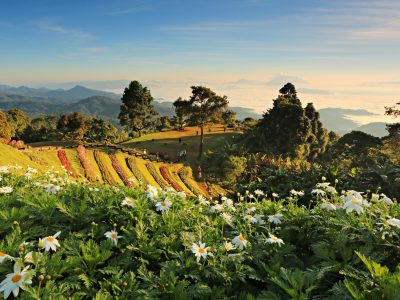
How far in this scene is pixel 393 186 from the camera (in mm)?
10078

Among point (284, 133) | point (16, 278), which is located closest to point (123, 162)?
point (284, 133)

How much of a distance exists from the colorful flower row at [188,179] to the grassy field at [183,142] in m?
4.32

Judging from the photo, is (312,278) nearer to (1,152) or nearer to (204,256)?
(204,256)

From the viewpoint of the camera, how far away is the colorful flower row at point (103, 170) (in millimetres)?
28972

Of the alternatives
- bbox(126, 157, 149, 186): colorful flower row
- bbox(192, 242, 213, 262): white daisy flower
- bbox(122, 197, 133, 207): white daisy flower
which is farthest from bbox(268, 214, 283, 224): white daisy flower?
bbox(126, 157, 149, 186): colorful flower row

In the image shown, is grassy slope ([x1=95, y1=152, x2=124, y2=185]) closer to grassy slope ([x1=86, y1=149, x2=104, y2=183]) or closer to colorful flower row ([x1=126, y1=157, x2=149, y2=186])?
grassy slope ([x1=86, y1=149, x2=104, y2=183])

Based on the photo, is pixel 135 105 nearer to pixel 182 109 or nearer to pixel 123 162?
pixel 182 109

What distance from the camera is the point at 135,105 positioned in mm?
66312

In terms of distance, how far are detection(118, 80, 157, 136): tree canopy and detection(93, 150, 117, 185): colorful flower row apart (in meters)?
30.5

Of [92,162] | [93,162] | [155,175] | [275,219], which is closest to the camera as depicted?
[275,219]

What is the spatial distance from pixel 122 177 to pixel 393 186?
25.6 meters

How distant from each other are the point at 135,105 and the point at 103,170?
36.8 metres

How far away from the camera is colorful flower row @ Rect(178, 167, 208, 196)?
3420 cm

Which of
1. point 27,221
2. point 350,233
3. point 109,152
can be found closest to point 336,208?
point 350,233
